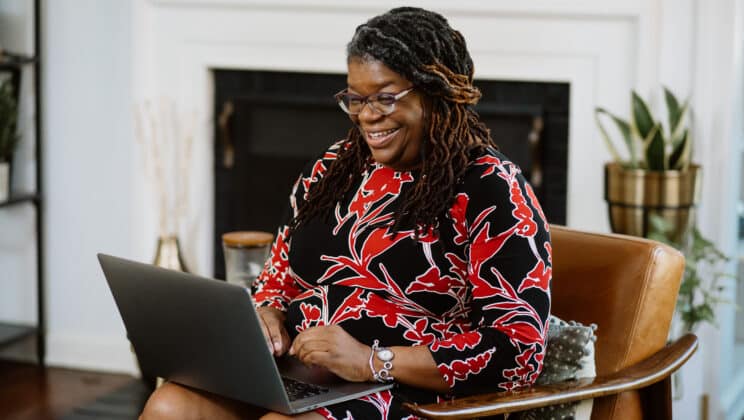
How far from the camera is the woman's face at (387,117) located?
1797mm

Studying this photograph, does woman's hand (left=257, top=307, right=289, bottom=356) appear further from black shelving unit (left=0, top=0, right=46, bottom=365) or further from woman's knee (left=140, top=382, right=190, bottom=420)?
black shelving unit (left=0, top=0, right=46, bottom=365)

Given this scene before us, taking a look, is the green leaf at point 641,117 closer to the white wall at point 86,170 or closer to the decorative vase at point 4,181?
the white wall at point 86,170

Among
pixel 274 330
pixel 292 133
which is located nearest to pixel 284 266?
pixel 274 330

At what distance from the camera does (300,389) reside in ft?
5.63

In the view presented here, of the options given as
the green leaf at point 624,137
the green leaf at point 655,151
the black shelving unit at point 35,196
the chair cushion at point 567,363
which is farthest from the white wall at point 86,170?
the chair cushion at point 567,363

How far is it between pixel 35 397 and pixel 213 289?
216 cm

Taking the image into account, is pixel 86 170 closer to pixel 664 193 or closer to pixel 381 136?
pixel 664 193

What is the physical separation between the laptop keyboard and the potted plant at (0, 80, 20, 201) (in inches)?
84.9

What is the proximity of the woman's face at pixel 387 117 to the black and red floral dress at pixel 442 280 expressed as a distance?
70mm

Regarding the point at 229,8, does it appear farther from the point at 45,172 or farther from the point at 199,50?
the point at 45,172

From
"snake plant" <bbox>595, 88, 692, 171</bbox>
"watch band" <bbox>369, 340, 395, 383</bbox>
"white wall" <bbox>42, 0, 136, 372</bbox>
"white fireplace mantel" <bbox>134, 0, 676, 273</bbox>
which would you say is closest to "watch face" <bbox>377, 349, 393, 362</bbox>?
"watch band" <bbox>369, 340, 395, 383</bbox>

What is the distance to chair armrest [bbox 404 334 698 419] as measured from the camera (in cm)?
163

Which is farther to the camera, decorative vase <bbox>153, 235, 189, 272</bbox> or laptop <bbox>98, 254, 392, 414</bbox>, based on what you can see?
decorative vase <bbox>153, 235, 189, 272</bbox>

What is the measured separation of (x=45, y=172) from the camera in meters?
3.77
